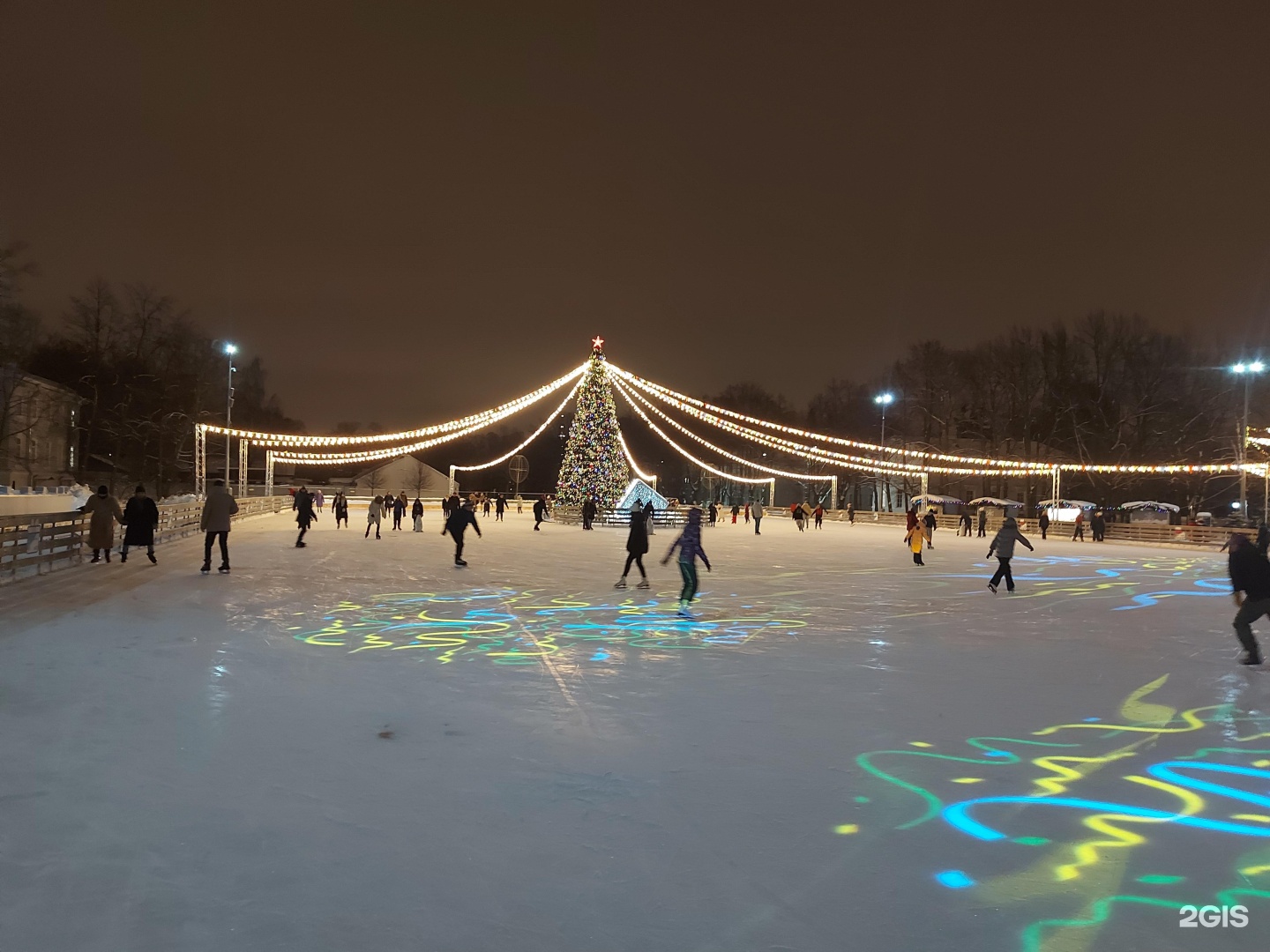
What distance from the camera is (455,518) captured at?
16.4m

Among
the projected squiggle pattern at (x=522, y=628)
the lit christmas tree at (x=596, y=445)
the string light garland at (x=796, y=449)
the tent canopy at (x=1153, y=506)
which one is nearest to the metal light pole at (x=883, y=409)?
the string light garland at (x=796, y=449)

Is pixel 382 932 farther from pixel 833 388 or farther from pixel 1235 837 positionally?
pixel 833 388

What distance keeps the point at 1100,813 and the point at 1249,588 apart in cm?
489

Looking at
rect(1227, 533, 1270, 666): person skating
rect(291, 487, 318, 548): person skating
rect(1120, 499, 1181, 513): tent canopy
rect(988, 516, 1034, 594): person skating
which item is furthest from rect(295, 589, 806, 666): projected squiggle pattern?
rect(1120, 499, 1181, 513): tent canopy

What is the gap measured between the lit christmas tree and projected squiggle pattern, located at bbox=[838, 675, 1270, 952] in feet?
93.6

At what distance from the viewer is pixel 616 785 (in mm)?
4211

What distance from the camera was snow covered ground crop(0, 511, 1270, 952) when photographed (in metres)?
2.92

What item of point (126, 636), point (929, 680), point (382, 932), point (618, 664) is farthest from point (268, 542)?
point (382, 932)

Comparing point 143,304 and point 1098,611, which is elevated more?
point 143,304

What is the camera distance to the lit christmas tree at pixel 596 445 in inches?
1318

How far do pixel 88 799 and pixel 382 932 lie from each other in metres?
1.93

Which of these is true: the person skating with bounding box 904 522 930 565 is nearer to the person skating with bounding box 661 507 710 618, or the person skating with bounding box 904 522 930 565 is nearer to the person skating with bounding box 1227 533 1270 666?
the person skating with bounding box 661 507 710 618

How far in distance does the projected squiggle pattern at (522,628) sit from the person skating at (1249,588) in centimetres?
394

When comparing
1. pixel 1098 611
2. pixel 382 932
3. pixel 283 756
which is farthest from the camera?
pixel 1098 611
